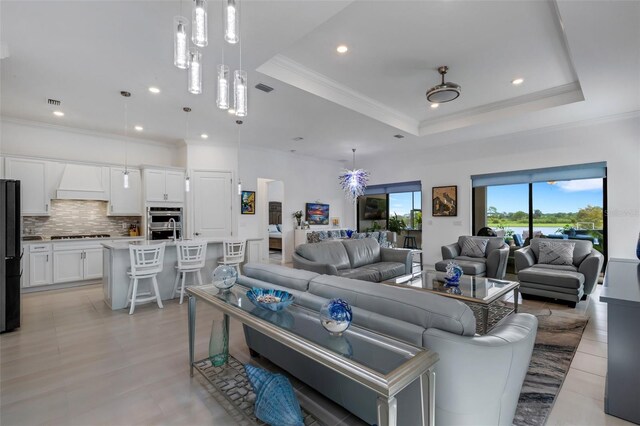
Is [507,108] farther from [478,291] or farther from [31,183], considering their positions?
[31,183]

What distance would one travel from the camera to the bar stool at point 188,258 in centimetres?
446

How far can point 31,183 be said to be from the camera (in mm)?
5160

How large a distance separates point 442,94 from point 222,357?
412 cm

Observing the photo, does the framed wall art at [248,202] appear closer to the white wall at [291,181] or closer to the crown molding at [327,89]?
the white wall at [291,181]

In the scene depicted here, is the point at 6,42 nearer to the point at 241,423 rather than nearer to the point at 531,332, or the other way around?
the point at 241,423

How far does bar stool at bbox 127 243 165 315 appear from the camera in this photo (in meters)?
3.98

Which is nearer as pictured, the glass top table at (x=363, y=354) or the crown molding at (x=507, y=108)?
the glass top table at (x=363, y=354)

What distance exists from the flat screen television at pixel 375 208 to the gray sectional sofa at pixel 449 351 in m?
7.74

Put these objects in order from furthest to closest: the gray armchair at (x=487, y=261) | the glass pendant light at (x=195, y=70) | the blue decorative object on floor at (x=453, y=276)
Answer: the gray armchair at (x=487, y=261), the blue decorative object on floor at (x=453, y=276), the glass pendant light at (x=195, y=70)

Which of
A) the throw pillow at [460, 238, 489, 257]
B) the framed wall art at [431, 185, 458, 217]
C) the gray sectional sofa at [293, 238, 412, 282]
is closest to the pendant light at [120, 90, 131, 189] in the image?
the gray sectional sofa at [293, 238, 412, 282]

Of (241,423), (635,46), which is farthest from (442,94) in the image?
(241,423)

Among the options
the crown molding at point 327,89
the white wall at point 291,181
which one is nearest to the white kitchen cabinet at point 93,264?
the white wall at point 291,181

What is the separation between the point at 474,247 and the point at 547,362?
344 cm

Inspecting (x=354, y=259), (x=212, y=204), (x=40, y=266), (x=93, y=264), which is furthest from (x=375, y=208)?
(x=40, y=266)
